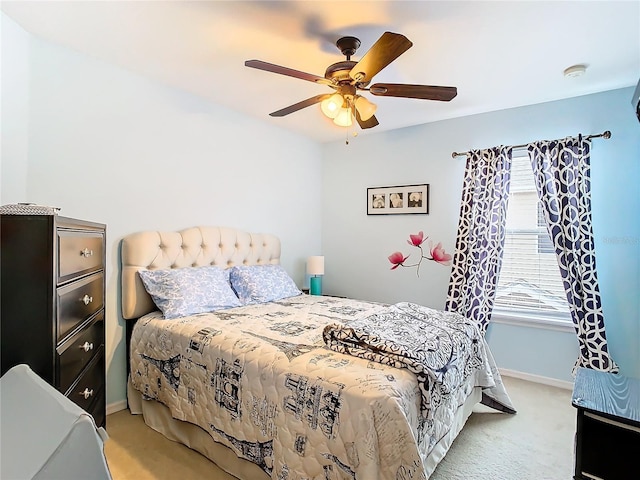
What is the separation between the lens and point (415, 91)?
81.6 inches

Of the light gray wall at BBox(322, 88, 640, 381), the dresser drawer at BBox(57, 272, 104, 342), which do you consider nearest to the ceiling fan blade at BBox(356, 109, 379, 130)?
the light gray wall at BBox(322, 88, 640, 381)

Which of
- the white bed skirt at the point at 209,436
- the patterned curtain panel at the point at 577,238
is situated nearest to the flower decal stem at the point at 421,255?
the patterned curtain panel at the point at 577,238

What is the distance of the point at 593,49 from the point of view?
2264 mm

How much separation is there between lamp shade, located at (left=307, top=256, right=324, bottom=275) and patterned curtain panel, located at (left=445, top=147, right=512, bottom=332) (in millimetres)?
1435

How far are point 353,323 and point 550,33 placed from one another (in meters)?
2.07

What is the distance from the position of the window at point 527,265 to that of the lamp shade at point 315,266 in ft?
6.10

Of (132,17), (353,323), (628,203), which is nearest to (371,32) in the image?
(132,17)

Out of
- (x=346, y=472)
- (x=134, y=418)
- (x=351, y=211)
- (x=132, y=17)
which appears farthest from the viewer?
(x=351, y=211)

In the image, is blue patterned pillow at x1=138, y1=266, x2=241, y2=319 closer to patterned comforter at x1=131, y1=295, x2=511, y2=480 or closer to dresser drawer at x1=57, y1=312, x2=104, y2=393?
patterned comforter at x1=131, y1=295, x2=511, y2=480

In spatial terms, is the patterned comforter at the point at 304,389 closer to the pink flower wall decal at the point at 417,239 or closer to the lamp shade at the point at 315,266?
the pink flower wall decal at the point at 417,239

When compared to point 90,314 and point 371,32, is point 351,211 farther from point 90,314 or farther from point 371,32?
point 90,314

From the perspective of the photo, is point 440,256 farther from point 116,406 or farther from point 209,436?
point 116,406

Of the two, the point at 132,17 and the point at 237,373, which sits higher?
the point at 132,17

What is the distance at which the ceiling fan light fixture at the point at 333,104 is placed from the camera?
2180 millimetres
